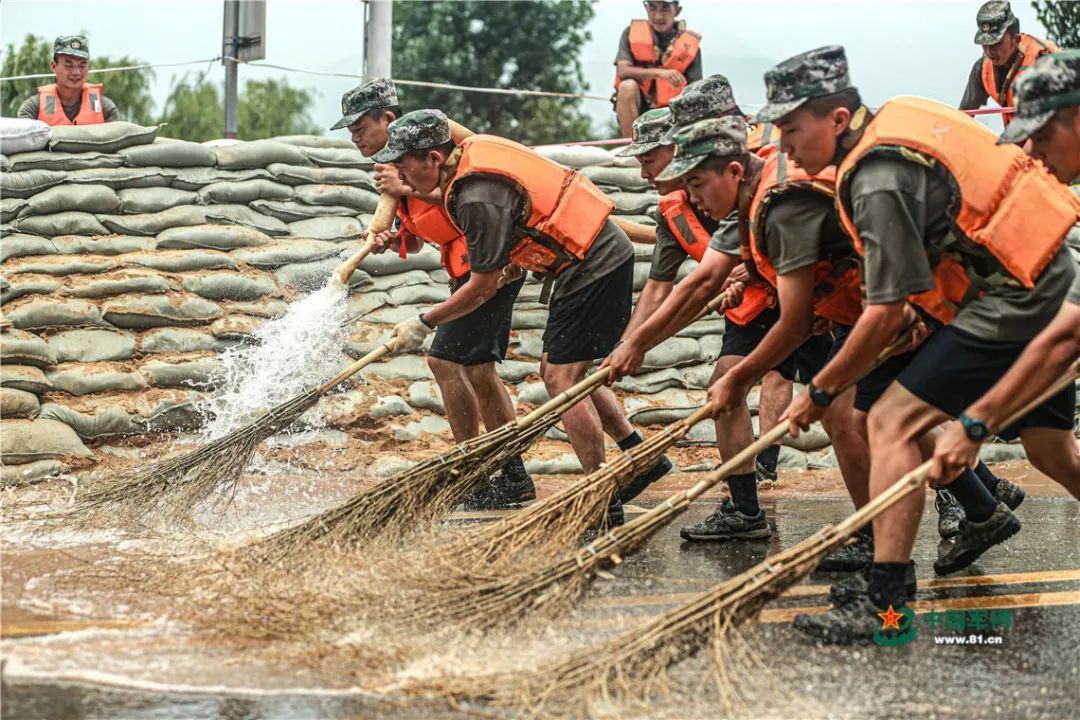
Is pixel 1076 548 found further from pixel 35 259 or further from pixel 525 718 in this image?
pixel 35 259

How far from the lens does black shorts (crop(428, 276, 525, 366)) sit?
19.9ft

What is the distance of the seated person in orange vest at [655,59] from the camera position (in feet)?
28.8

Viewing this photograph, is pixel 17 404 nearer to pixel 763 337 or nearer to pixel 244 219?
→ pixel 244 219

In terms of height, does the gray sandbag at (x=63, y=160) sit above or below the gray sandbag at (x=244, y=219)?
above

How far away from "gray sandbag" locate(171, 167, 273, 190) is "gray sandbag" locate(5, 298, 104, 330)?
1055mm

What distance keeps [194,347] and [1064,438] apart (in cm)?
448

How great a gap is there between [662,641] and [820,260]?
1504mm

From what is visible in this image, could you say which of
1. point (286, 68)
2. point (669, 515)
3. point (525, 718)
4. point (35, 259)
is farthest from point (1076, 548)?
point (286, 68)

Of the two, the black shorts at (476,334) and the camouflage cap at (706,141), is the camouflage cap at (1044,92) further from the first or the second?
the black shorts at (476,334)

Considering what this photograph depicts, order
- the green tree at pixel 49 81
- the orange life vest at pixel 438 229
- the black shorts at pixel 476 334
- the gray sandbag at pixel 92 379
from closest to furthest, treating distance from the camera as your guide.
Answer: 1. the orange life vest at pixel 438 229
2. the black shorts at pixel 476 334
3. the gray sandbag at pixel 92 379
4. the green tree at pixel 49 81

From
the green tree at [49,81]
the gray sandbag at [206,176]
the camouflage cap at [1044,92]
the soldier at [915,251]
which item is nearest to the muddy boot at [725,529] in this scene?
the soldier at [915,251]

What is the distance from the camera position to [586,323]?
5.70 metres

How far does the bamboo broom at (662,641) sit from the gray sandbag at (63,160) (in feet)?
16.8

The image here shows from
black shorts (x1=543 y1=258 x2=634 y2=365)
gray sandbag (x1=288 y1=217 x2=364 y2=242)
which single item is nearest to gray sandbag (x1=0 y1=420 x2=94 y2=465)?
gray sandbag (x1=288 y1=217 x2=364 y2=242)
